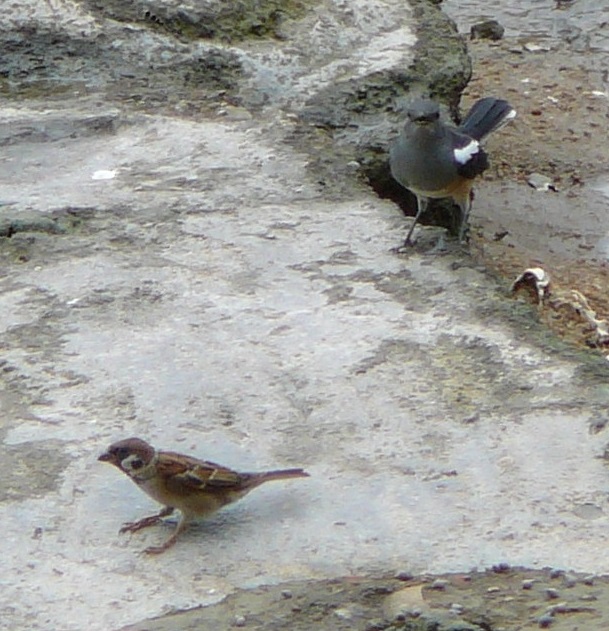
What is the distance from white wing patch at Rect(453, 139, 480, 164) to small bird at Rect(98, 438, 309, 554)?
7.44ft

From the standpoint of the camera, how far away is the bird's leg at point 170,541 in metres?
3.42

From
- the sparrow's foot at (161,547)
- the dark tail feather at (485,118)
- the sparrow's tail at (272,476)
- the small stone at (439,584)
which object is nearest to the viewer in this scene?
the small stone at (439,584)

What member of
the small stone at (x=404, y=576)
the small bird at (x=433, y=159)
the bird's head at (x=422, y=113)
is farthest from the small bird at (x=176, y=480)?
the bird's head at (x=422, y=113)

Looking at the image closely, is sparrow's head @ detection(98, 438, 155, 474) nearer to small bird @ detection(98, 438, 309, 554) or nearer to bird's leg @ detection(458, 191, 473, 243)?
small bird @ detection(98, 438, 309, 554)

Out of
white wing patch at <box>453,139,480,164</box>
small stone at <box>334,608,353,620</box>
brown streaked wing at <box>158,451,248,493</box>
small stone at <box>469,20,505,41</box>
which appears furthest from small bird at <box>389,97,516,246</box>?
small stone at <box>469,20,505,41</box>

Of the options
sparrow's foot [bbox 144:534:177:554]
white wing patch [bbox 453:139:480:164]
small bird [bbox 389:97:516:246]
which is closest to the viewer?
sparrow's foot [bbox 144:534:177:554]

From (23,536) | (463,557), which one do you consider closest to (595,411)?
(463,557)

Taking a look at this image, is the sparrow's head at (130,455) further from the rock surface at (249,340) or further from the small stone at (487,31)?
the small stone at (487,31)

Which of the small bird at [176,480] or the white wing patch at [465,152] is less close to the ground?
the small bird at [176,480]

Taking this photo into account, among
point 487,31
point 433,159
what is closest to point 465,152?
point 433,159

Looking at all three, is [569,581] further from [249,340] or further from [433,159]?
[433,159]

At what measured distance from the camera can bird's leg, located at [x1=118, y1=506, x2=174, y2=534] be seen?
3500 millimetres

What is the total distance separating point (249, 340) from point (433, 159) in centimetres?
136

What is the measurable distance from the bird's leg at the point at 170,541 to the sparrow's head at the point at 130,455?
5.8 inches
